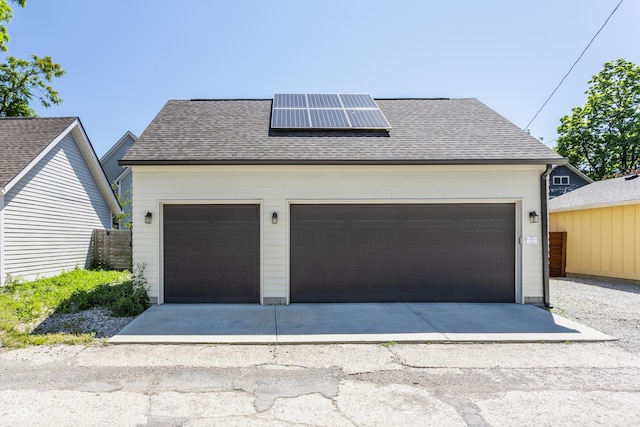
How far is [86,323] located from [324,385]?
434 centimetres

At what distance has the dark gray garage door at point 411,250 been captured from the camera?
719 cm

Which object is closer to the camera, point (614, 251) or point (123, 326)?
point (123, 326)

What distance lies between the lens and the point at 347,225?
7.22 meters

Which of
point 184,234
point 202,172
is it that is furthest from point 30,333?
point 202,172

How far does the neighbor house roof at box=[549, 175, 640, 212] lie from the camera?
991 cm

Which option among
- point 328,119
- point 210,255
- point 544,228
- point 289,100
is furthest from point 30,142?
point 544,228

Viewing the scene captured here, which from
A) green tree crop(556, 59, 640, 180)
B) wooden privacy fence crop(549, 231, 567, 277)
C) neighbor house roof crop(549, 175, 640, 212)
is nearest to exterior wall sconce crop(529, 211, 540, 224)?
neighbor house roof crop(549, 175, 640, 212)

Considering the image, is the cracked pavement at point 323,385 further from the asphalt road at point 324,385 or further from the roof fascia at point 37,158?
the roof fascia at point 37,158

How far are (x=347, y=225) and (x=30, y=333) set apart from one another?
5.50 meters

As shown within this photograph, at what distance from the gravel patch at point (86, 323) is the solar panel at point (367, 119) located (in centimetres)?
623

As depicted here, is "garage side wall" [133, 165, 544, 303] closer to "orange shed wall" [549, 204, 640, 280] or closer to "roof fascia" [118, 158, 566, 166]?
"roof fascia" [118, 158, 566, 166]

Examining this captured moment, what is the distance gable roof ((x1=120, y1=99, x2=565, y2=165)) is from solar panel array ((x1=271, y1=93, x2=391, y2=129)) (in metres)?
0.22

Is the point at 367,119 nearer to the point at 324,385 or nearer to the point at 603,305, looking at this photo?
the point at 603,305

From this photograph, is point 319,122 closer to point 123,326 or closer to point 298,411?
point 123,326
